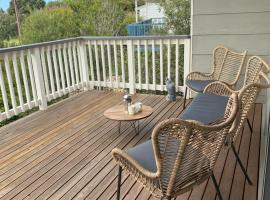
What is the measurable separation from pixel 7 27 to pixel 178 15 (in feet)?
34.2

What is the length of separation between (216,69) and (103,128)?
6.49 feet

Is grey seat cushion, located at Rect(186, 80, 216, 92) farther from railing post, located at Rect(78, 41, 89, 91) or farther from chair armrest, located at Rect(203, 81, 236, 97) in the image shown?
railing post, located at Rect(78, 41, 89, 91)

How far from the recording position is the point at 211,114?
270 centimetres

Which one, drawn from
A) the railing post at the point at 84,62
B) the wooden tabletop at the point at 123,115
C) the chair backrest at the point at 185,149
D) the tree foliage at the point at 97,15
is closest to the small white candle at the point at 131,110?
the wooden tabletop at the point at 123,115

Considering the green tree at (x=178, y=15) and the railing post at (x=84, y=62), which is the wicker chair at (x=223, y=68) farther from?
the green tree at (x=178, y=15)

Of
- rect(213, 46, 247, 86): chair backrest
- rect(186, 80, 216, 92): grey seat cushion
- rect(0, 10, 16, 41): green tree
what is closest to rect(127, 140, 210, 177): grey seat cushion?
rect(186, 80, 216, 92): grey seat cushion

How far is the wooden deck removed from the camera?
7.71 ft

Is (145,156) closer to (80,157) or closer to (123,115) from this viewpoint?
(80,157)

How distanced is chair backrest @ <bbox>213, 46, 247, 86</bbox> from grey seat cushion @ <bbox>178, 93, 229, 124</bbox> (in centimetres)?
113

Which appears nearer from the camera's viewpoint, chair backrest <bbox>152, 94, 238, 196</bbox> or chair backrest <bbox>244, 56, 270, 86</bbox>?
chair backrest <bbox>152, 94, 238, 196</bbox>

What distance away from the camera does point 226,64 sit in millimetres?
4188

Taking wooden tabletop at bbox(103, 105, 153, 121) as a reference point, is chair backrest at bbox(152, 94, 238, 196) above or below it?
above

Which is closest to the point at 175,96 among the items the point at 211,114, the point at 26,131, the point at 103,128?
the point at 103,128

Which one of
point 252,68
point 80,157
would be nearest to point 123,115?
point 80,157
